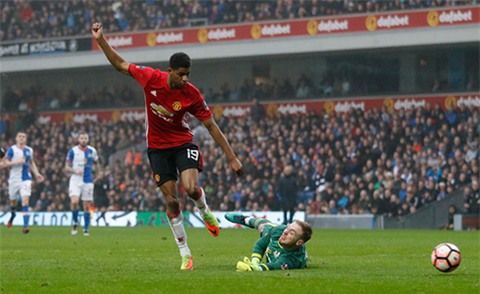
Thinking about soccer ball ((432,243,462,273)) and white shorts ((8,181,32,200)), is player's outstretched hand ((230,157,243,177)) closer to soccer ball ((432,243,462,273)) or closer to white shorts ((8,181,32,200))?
soccer ball ((432,243,462,273))

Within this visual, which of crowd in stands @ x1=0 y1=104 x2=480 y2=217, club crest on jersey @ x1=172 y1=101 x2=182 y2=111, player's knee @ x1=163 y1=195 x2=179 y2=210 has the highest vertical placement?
club crest on jersey @ x1=172 y1=101 x2=182 y2=111

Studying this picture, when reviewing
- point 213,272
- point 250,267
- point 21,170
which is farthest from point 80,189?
point 250,267

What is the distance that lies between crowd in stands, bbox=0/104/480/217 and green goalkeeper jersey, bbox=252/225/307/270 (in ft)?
64.9

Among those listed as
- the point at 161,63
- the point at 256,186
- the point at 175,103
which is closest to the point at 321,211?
the point at 256,186

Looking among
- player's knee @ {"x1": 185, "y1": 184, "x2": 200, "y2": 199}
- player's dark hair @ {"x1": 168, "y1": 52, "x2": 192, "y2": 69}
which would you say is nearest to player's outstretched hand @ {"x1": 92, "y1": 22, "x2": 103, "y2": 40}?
player's dark hair @ {"x1": 168, "y1": 52, "x2": 192, "y2": 69}

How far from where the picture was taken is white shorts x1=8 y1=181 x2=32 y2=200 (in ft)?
88.4

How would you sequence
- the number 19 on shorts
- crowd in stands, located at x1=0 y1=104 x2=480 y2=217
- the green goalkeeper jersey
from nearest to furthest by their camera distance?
the green goalkeeper jersey → the number 19 on shorts → crowd in stands, located at x1=0 y1=104 x2=480 y2=217

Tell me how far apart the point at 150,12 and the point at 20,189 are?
22.2 metres

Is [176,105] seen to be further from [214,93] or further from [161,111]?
[214,93]

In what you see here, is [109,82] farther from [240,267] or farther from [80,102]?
[240,267]

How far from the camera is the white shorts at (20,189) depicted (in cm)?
2694

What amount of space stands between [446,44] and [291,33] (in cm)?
688

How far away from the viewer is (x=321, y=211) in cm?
3572

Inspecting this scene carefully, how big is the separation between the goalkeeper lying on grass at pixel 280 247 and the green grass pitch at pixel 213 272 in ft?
0.87
